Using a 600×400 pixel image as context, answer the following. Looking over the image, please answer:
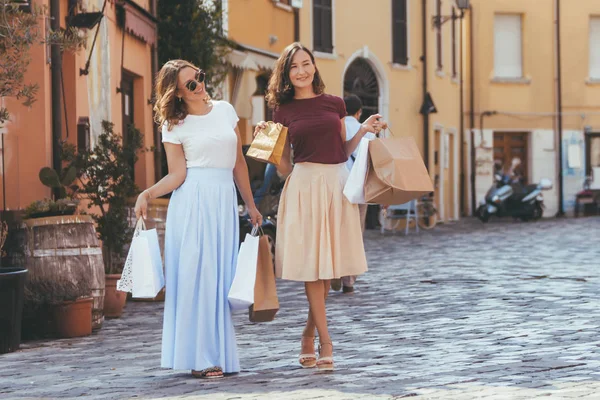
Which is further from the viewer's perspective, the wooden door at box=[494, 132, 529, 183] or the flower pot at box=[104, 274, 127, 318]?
the wooden door at box=[494, 132, 529, 183]

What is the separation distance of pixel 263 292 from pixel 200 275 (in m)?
0.36

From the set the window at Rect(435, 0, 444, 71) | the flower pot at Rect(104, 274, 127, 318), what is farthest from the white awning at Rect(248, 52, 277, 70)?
the window at Rect(435, 0, 444, 71)

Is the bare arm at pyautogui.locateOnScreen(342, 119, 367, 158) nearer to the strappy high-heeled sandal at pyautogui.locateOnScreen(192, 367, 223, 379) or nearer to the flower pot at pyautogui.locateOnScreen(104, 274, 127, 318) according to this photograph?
the strappy high-heeled sandal at pyautogui.locateOnScreen(192, 367, 223, 379)

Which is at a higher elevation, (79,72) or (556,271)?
(79,72)

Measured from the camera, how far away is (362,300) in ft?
36.4

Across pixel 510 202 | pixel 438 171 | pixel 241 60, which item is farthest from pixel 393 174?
pixel 438 171

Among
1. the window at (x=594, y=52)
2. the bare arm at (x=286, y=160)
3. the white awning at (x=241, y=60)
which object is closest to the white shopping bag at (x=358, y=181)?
the bare arm at (x=286, y=160)

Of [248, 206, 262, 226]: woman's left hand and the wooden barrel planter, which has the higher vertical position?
[248, 206, 262, 226]: woman's left hand

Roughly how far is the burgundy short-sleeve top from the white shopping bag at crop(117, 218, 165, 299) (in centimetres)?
98

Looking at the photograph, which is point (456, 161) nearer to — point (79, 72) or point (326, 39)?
point (326, 39)

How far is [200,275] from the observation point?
6770 mm

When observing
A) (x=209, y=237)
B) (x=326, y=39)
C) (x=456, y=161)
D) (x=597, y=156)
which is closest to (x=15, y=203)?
(x=209, y=237)

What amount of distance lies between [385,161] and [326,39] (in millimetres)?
18973

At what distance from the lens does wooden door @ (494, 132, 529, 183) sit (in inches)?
1407
